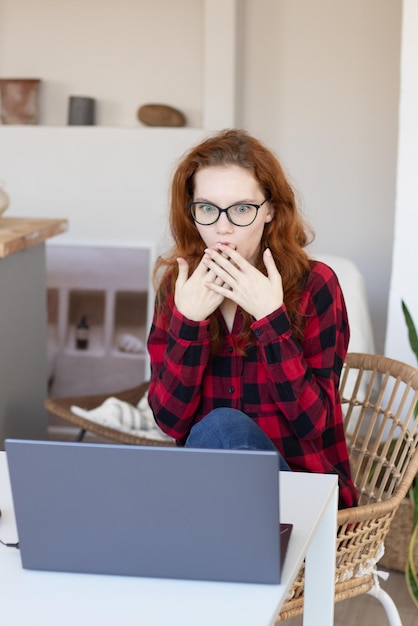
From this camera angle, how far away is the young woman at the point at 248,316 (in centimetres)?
189

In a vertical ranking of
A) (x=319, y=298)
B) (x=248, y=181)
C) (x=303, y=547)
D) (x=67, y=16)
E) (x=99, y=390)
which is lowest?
(x=99, y=390)

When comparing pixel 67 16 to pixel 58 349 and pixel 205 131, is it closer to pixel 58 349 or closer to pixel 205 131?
pixel 205 131

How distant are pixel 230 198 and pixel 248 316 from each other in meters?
0.25

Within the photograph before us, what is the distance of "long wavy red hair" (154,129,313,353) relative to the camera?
1.97 m

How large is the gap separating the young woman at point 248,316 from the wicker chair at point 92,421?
93 centimetres

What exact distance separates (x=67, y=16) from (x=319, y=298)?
3.33 meters

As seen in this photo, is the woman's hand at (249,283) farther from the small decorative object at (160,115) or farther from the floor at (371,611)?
the small decorative object at (160,115)

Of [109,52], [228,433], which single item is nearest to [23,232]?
[228,433]

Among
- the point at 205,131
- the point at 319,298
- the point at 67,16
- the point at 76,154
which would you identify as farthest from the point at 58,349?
the point at 319,298

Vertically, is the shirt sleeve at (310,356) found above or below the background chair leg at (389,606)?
above

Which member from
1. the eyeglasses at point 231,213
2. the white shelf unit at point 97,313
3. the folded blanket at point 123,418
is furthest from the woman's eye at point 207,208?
the white shelf unit at point 97,313

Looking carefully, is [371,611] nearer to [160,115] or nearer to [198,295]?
[198,295]

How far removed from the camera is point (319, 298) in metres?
2.00

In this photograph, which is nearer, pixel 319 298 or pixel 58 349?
pixel 319 298
